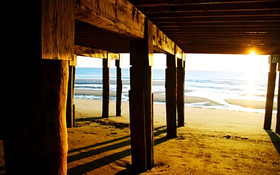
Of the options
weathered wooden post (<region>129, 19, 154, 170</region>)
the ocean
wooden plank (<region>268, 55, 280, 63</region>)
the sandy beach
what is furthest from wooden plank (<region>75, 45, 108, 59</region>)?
the ocean

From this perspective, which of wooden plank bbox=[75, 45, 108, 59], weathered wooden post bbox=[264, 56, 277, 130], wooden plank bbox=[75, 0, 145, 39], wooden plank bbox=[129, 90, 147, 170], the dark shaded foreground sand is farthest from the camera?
weathered wooden post bbox=[264, 56, 277, 130]

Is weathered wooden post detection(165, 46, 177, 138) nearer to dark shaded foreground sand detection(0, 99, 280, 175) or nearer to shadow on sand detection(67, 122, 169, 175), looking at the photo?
dark shaded foreground sand detection(0, 99, 280, 175)

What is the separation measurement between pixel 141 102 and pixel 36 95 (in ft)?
8.13

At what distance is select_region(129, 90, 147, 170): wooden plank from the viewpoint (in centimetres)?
383

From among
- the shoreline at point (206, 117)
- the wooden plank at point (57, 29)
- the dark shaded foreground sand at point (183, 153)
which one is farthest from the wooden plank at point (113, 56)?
the wooden plank at point (57, 29)

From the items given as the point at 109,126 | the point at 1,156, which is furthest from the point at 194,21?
the point at 109,126

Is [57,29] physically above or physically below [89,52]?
below

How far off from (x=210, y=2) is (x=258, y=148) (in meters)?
4.89

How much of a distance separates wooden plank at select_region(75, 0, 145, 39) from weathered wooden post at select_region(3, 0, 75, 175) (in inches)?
16.3

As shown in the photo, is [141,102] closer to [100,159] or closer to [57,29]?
[100,159]

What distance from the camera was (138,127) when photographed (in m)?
3.87

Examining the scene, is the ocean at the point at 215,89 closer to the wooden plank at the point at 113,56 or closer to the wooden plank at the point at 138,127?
the wooden plank at the point at 113,56

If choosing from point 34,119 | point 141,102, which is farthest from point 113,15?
point 141,102

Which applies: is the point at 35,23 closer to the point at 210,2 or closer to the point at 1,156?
the point at 210,2
